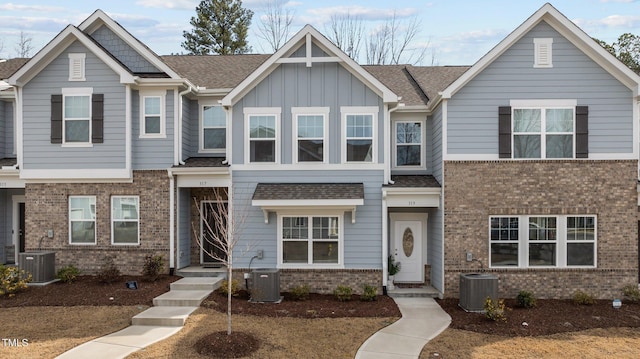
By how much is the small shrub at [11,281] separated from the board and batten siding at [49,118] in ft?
10.7

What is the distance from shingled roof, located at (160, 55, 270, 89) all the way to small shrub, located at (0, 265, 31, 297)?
7.92 metres

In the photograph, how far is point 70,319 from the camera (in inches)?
409

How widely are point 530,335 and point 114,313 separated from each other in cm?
956

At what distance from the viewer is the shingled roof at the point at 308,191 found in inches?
499

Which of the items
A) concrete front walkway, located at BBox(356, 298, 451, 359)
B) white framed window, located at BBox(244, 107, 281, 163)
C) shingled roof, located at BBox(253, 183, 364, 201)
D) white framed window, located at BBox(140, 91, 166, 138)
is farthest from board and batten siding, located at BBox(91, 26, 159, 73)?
concrete front walkway, located at BBox(356, 298, 451, 359)

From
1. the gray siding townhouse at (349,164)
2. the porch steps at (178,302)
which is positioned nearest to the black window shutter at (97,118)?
the gray siding townhouse at (349,164)

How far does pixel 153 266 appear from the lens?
1369 cm

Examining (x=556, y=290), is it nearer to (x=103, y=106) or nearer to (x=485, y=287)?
(x=485, y=287)

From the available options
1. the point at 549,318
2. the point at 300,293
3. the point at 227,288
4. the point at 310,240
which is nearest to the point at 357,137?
the point at 310,240

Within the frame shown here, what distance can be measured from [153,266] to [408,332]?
26.1ft

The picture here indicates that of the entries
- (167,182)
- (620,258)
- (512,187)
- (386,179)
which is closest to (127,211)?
(167,182)

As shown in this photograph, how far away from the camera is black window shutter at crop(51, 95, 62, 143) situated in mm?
13922

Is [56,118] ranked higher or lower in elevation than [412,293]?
higher

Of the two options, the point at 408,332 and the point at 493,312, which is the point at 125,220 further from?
the point at 493,312
